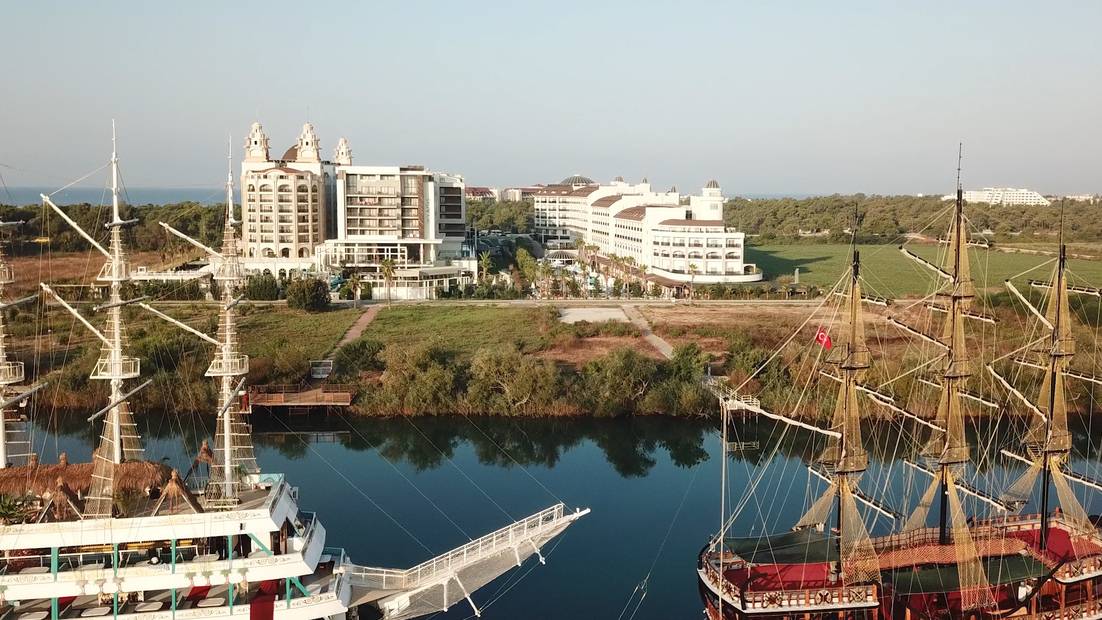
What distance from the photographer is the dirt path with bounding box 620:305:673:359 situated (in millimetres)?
46688

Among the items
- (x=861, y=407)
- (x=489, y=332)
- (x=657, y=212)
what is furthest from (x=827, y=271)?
(x=861, y=407)

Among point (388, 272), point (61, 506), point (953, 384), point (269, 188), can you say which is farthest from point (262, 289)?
point (953, 384)

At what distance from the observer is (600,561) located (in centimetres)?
2417

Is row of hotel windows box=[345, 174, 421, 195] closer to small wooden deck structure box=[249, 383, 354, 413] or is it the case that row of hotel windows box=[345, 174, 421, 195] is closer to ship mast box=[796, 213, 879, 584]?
small wooden deck structure box=[249, 383, 354, 413]

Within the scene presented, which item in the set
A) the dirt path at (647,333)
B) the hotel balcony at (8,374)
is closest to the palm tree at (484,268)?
the dirt path at (647,333)

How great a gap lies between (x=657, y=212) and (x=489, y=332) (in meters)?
32.8

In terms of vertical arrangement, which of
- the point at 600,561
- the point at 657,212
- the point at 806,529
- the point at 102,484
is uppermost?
the point at 657,212

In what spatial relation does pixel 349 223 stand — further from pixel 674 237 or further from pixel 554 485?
pixel 554 485

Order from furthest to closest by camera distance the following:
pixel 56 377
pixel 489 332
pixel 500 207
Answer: pixel 500 207 → pixel 489 332 → pixel 56 377

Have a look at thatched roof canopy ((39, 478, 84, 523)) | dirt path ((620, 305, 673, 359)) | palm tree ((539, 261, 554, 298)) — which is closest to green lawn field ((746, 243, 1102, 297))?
dirt path ((620, 305, 673, 359))

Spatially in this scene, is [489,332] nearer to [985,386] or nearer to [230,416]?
[985,386]

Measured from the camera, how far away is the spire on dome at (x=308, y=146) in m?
80.8

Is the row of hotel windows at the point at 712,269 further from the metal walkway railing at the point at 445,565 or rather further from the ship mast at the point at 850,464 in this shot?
the metal walkway railing at the point at 445,565

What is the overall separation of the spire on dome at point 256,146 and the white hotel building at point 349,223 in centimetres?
125
